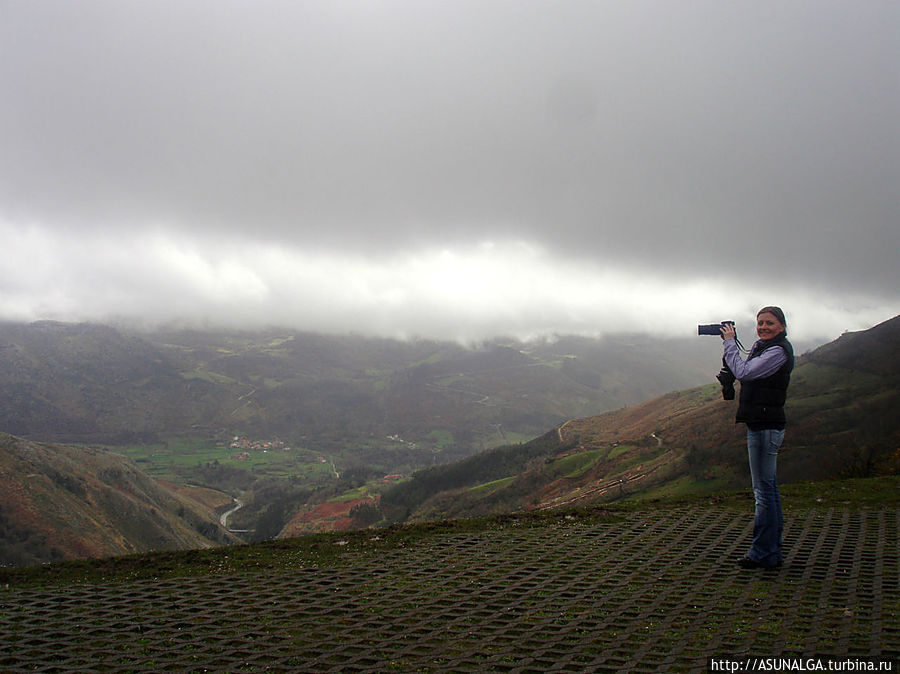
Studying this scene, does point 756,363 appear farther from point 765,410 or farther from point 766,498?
point 766,498

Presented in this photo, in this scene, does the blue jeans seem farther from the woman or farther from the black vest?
the black vest

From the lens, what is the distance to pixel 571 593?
7121mm

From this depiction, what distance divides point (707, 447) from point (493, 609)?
42359mm

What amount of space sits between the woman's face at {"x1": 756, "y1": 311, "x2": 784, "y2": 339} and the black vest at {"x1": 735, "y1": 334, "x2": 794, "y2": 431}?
78 millimetres

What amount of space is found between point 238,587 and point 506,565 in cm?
418

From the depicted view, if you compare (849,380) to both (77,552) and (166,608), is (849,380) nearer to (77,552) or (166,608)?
(166,608)

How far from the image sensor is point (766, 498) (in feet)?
24.7

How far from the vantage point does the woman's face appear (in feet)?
24.6

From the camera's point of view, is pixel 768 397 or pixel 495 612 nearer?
pixel 495 612

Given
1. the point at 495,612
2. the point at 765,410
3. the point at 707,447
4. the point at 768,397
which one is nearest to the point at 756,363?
the point at 768,397

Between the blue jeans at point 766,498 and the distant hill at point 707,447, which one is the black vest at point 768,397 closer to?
the blue jeans at point 766,498

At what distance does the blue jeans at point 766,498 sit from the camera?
24.3 ft

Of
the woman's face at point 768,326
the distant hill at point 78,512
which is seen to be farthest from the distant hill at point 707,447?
the distant hill at point 78,512

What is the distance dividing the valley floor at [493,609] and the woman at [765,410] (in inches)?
19.0
